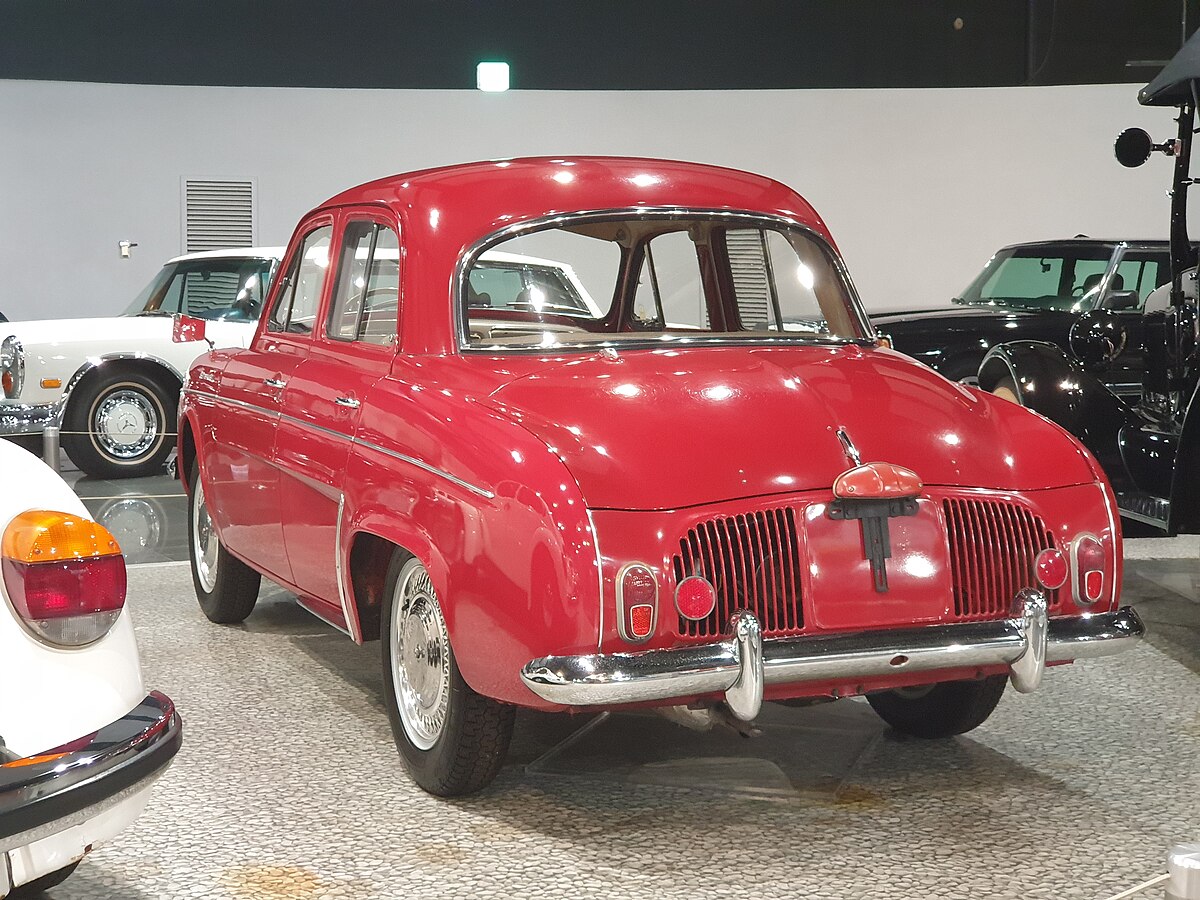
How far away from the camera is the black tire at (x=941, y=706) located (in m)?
4.30

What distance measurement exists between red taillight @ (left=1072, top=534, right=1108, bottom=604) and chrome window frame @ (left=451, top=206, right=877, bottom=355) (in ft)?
3.42

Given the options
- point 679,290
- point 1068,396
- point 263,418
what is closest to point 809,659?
point 679,290

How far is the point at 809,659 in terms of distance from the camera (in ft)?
11.0

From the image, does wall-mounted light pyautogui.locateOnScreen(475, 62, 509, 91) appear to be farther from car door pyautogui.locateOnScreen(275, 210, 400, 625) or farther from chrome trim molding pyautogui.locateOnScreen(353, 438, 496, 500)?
chrome trim molding pyautogui.locateOnScreen(353, 438, 496, 500)

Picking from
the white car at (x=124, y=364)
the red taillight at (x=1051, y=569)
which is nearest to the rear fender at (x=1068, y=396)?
the red taillight at (x=1051, y=569)

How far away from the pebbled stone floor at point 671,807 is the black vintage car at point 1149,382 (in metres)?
0.88

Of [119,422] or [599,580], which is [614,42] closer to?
[119,422]

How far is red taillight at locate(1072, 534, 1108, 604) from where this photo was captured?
3688mm

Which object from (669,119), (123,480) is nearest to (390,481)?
(123,480)

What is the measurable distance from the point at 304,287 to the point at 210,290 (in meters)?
6.25

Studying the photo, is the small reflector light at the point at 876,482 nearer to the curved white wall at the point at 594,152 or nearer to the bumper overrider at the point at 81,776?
the bumper overrider at the point at 81,776

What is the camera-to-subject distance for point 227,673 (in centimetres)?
525

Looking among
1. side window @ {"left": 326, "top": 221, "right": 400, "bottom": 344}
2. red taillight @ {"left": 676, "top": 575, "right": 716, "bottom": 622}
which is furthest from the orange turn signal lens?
side window @ {"left": 326, "top": 221, "right": 400, "bottom": 344}

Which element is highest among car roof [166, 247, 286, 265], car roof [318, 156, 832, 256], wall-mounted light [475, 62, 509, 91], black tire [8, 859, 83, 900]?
wall-mounted light [475, 62, 509, 91]
